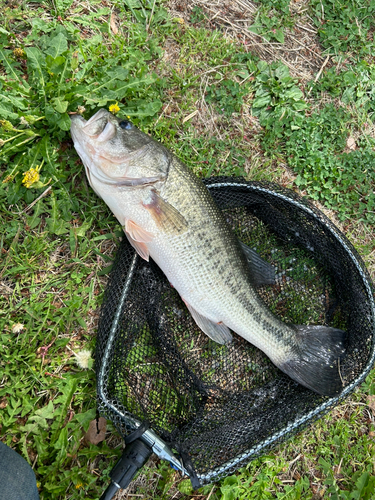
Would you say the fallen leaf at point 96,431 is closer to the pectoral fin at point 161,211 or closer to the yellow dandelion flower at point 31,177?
the pectoral fin at point 161,211

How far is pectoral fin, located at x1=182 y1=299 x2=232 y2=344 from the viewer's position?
2994 mm

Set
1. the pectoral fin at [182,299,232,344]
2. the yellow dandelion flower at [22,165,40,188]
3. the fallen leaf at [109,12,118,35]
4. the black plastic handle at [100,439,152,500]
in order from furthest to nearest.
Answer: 1. the fallen leaf at [109,12,118,35]
2. the pectoral fin at [182,299,232,344]
3. the yellow dandelion flower at [22,165,40,188]
4. the black plastic handle at [100,439,152,500]

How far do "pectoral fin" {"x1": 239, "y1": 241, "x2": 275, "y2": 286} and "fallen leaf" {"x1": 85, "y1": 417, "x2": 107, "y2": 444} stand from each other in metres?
1.62

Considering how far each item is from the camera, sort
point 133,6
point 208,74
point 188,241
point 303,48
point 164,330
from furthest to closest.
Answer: point 303,48 → point 208,74 → point 133,6 → point 164,330 → point 188,241

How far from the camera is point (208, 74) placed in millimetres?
3637

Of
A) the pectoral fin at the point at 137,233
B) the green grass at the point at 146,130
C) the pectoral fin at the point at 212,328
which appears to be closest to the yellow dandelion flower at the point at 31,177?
the green grass at the point at 146,130

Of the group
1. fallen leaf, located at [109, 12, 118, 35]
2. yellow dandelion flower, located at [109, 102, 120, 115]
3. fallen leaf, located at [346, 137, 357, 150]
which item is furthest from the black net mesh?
fallen leaf, located at [109, 12, 118, 35]

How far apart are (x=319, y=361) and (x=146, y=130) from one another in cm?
240

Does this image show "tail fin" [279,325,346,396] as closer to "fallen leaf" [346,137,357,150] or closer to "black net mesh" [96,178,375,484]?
"black net mesh" [96,178,375,484]

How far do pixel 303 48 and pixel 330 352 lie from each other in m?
3.08

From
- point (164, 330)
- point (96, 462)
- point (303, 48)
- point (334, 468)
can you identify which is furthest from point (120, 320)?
point (303, 48)

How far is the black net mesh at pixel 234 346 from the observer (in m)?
2.83

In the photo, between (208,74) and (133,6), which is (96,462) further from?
(133,6)

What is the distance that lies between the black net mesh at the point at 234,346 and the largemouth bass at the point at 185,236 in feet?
0.73
